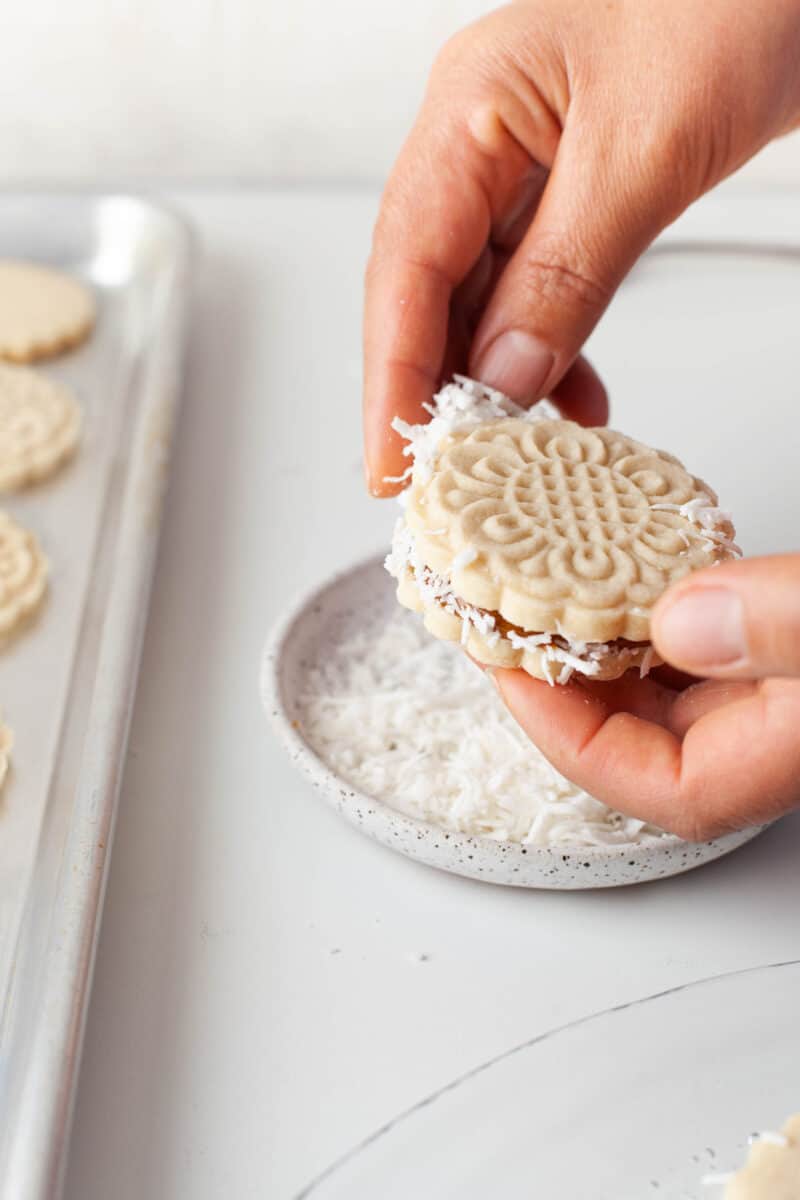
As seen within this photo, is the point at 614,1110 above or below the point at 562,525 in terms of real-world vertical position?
below

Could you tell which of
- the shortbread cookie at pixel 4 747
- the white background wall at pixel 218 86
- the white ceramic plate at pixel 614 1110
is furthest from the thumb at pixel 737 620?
the white background wall at pixel 218 86

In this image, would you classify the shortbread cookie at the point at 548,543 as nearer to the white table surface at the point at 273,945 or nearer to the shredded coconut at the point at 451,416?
the shredded coconut at the point at 451,416

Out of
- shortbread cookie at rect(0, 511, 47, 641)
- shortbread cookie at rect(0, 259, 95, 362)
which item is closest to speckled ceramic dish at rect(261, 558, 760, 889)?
shortbread cookie at rect(0, 511, 47, 641)

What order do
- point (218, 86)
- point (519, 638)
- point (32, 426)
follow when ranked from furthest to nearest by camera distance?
point (218, 86)
point (32, 426)
point (519, 638)

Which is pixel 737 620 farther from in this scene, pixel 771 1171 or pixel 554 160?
pixel 554 160

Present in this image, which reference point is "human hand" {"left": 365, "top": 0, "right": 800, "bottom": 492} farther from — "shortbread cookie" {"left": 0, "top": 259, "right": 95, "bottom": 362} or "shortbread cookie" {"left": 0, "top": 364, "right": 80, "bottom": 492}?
"shortbread cookie" {"left": 0, "top": 259, "right": 95, "bottom": 362}

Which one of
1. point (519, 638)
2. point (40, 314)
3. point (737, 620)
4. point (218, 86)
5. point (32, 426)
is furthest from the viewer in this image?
point (218, 86)

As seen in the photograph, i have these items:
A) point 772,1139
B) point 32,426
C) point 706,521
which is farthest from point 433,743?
point 32,426
